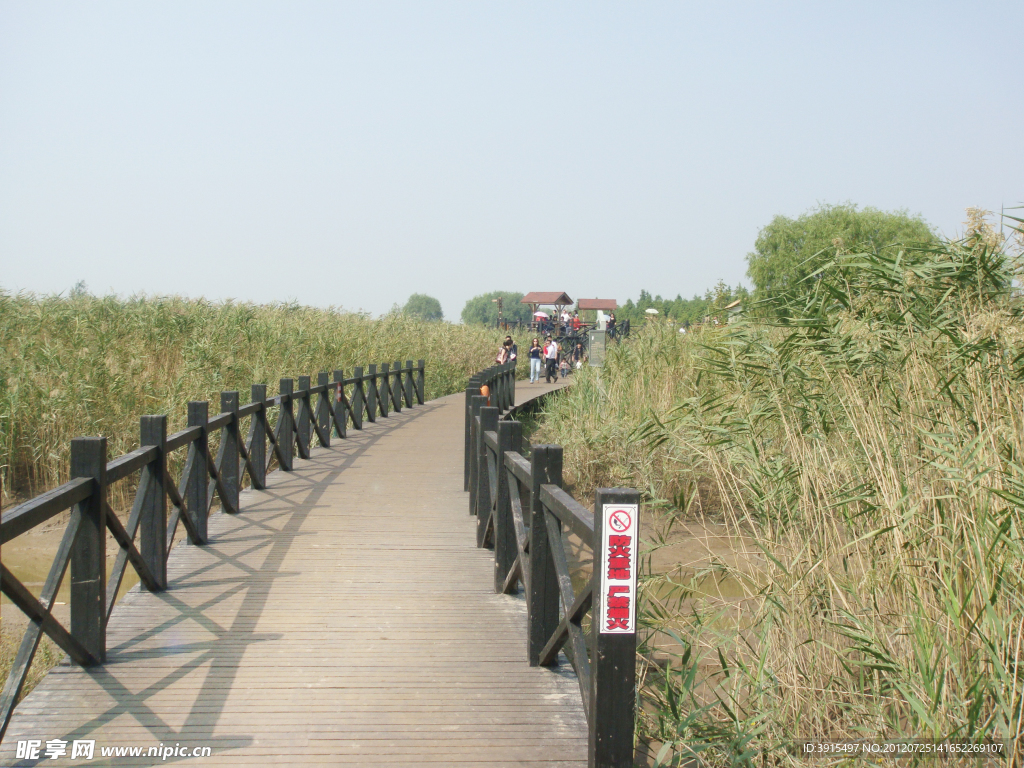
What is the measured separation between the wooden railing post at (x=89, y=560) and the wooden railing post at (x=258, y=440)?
166 inches

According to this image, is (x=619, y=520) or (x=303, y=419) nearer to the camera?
(x=619, y=520)

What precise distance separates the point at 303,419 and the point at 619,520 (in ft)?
27.2

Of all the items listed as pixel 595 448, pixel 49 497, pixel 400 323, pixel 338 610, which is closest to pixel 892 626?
pixel 338 610

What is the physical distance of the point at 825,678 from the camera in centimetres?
399

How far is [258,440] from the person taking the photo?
8.38 m

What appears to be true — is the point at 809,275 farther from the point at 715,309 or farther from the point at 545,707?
the point at 715,309

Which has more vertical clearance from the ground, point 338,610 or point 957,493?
point 957,493

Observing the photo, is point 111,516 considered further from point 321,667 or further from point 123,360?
point 123,360

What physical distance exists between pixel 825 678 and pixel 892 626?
42 centimetres

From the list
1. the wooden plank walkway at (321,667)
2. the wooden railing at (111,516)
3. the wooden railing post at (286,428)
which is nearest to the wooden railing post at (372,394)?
the wooden railing post at (286,428)

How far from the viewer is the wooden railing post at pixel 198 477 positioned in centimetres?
615

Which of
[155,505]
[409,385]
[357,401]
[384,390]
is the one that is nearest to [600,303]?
[409,385]

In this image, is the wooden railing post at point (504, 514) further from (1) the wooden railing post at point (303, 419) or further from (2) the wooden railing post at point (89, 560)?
(1) the wooden railing post at point (303, 419)

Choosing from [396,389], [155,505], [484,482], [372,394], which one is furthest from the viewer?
[396,389]
